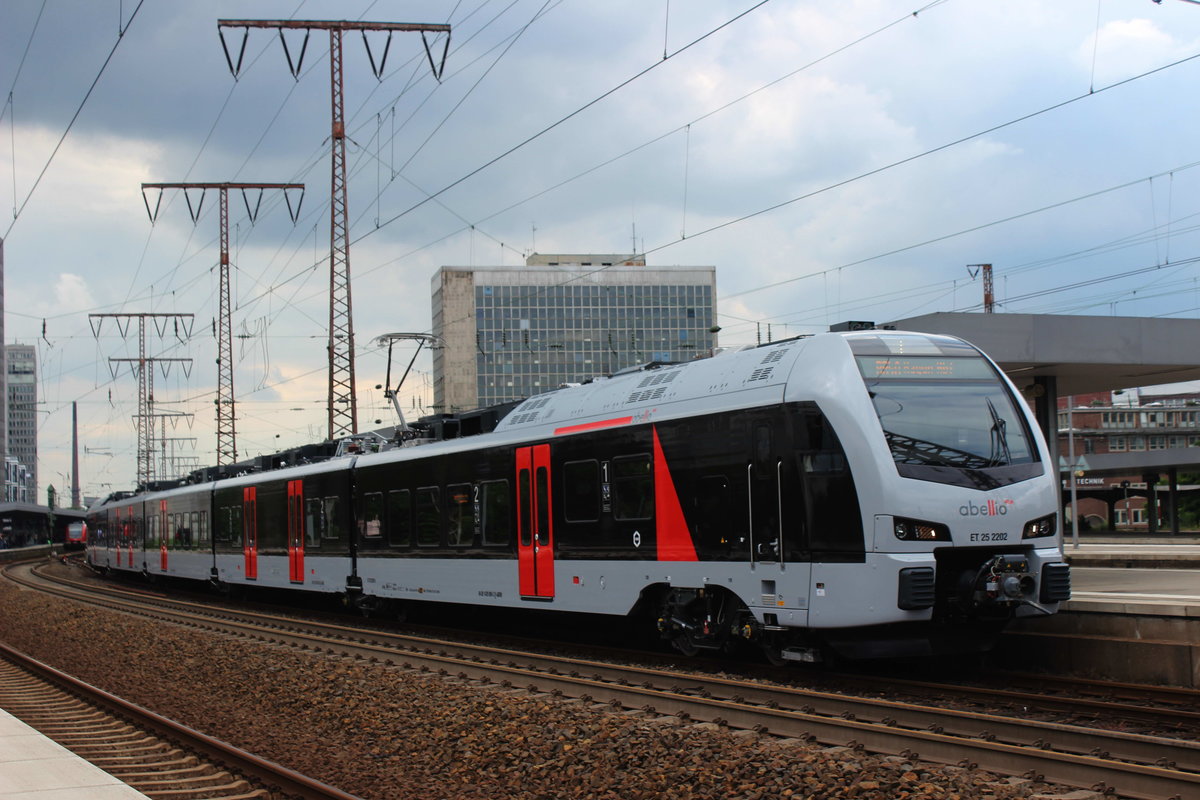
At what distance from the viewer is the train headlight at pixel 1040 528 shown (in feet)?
39.7

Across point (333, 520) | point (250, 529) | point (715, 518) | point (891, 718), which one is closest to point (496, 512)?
point (715, 518)

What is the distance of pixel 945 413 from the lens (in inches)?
483

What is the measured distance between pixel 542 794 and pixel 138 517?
37.2 meters

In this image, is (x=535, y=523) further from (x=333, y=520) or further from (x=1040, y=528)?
(x=333, y=520)

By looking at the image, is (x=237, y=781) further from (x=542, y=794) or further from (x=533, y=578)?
(x=533, y=578)

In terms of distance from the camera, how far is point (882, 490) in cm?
1134

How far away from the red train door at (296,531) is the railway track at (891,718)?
10047 mm

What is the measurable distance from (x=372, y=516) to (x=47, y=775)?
43.2 ft

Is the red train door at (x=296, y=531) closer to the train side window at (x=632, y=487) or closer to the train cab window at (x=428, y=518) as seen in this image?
the train cab window at (x=428, y=518)

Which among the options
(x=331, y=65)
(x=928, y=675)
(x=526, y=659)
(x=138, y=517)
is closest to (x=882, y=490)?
(x=928, y=675)

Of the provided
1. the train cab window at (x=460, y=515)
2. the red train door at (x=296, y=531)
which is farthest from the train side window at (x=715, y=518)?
the red train door at (x=296, y=531)

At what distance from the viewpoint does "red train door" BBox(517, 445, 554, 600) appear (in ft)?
53.7

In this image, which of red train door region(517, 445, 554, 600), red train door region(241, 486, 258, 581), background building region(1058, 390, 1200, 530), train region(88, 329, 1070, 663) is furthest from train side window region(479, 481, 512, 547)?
background building region(1058, 390, 1200, 530)

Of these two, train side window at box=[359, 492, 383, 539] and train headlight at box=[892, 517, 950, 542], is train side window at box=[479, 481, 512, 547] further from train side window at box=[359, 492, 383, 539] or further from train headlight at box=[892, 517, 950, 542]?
train headlight at box=[892, 517, 950, 542]
